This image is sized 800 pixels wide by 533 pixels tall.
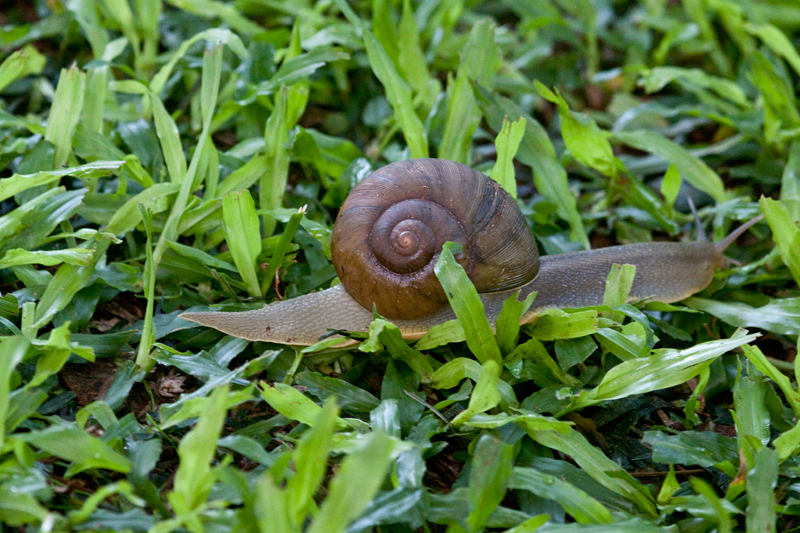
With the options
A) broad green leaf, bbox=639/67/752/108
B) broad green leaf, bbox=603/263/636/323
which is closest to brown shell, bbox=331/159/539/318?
broad green leaf, bbox=603/263/636/323

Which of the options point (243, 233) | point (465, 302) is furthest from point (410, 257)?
point (243, 233)

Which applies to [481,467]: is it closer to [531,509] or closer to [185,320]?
[531,509]

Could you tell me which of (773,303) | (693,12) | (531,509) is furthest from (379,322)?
(693,12)

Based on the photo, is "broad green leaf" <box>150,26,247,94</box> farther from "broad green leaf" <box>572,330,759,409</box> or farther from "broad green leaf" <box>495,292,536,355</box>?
"broad green leaf" <box>572,330,759,409</box>

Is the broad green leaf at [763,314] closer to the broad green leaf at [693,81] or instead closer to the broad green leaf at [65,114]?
the broad green leaf at [693,81]

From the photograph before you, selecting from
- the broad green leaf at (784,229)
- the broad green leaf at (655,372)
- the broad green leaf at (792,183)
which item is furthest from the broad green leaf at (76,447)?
the broad green leaf at (792,183)

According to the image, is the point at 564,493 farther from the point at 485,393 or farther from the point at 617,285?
the point at 617,285

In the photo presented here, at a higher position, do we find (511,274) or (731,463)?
(511,274)
